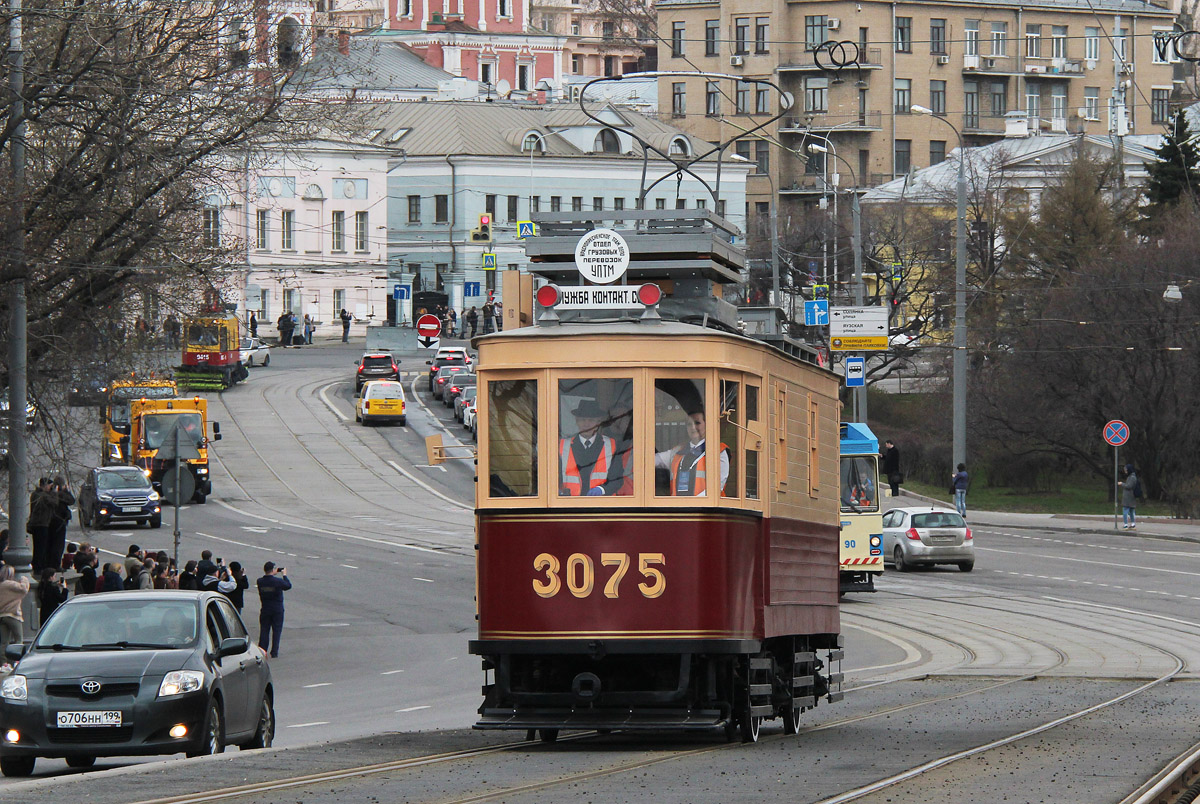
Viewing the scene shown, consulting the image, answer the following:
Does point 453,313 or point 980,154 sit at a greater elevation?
point 980,154

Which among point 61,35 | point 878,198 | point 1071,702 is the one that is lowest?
point 1071,702

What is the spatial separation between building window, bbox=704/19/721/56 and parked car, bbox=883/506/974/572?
248 feet

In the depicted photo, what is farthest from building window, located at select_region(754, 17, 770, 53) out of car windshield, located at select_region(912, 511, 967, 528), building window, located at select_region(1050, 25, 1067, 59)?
car windshield, located at select_region(912, 511, 967, 528)

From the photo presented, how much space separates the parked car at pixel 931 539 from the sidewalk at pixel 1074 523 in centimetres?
842

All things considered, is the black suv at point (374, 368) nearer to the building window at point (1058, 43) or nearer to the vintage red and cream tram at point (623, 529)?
the building window at point (1058, 43)

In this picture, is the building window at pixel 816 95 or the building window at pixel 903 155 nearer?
the building window at pixel 816 95

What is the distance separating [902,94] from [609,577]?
99584 millimetres

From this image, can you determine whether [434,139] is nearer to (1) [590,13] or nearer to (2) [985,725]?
(1) [590,13]

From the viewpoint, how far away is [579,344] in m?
13.7

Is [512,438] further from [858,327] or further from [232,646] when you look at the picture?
[858,327]

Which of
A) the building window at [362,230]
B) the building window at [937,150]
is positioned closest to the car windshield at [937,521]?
the building window at [362,230]

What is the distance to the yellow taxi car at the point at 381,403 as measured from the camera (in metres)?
64.8

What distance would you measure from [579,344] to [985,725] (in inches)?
195

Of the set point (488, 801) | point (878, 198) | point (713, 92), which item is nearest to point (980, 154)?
point (878, 198)
